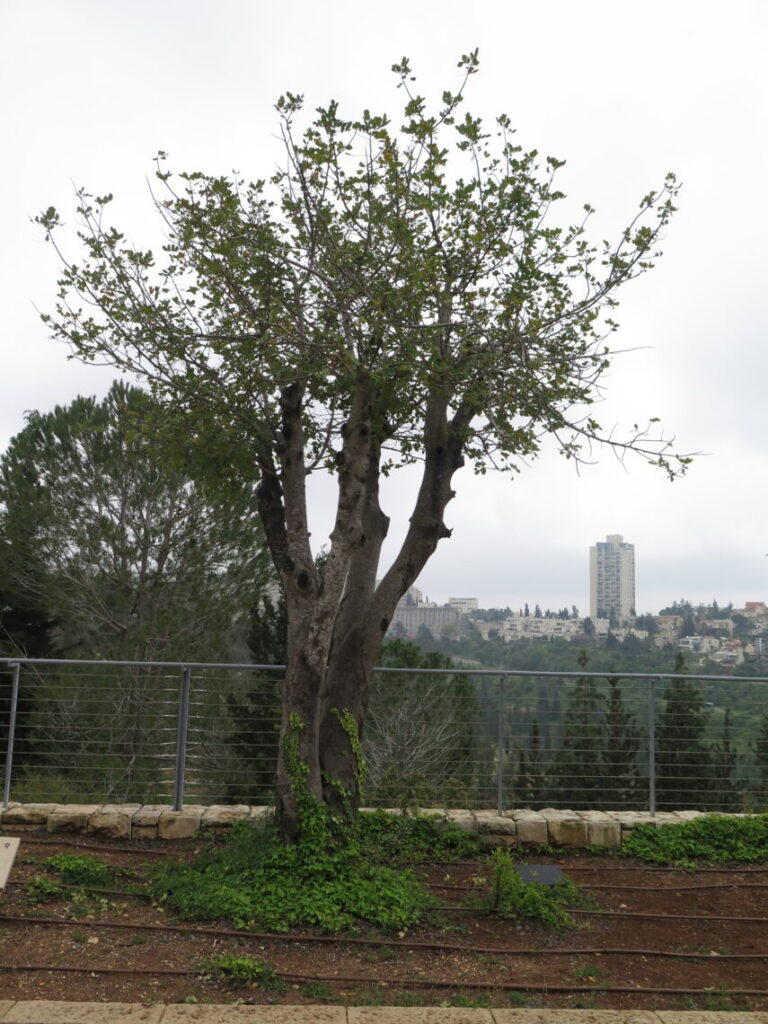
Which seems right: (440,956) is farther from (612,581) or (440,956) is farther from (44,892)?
(612,581)

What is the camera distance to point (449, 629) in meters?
17.7

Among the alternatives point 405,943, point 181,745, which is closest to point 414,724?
point 181,745

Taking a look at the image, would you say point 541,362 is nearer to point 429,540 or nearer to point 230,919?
point 429,540

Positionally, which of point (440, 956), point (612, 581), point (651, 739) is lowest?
point (440, 956)

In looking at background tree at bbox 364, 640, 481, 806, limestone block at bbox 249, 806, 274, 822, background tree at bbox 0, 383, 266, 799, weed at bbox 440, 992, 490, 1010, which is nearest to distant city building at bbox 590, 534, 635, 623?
background tree at bbox 364, 640, 481, 806

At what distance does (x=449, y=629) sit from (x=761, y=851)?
10.9 metres

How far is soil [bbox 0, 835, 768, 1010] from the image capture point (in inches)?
168

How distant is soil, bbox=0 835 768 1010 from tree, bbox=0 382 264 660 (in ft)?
38.5

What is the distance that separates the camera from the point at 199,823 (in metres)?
6.86

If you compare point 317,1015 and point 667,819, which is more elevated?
point 667,819

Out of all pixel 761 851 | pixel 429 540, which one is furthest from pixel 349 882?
pixel 761 851

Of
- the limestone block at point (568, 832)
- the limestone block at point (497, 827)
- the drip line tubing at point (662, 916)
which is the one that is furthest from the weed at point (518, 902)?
the limestone block at point (568, 832)

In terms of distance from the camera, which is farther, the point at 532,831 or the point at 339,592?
the point at 532,831

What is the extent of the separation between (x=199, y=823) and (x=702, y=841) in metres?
3.94
